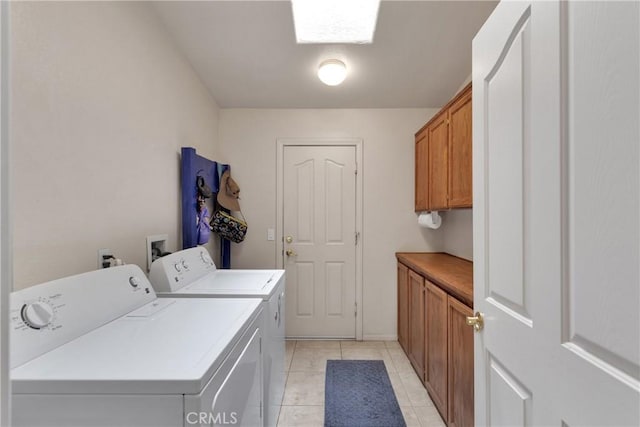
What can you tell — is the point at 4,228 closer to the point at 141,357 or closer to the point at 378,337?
the point at 141,357

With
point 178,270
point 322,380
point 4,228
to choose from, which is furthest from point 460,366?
point 4,228

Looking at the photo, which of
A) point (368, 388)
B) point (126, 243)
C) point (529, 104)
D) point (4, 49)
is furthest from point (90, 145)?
point (368, 388)

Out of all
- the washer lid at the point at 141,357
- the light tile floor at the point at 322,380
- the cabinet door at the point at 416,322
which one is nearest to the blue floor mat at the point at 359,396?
the light tile floor at the point at 322,380

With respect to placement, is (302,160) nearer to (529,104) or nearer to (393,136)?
(393,136)

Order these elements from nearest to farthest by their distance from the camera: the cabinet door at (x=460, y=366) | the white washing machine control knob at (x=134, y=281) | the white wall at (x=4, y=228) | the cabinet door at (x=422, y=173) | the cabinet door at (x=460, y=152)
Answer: the white wall at (x=4, y=228), the white washing machine control knob at (x=134, y=281), the cabinet door at (x=460, y=366), the cabinet door at (x=460, y=152), the cabinet door at (x=422, y=173)

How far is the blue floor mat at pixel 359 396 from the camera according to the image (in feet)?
6.29

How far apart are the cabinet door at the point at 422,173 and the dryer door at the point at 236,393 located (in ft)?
6.31

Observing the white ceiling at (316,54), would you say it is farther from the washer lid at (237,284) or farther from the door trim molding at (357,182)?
the washer lid at (237,284)

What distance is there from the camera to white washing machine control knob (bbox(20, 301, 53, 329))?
2.85 ft

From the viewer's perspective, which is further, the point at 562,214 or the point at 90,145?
the point at 90,145

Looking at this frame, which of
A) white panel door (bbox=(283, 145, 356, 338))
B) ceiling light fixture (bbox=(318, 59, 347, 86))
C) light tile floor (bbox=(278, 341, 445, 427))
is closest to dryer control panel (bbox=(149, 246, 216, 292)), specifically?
light tile floor (bbox=(278, 341, 445, 427))

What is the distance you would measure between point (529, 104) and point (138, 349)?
4.23 ft

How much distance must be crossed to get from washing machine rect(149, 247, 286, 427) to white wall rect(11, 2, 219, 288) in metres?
0.20

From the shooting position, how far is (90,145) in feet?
4.38
